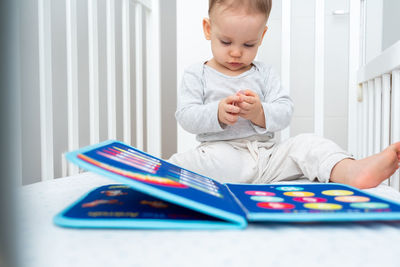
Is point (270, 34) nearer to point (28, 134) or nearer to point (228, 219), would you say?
point (28, 134)

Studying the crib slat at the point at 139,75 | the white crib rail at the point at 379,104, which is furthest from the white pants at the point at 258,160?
the crib slat at the point at 139,75

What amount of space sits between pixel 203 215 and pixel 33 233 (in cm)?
18

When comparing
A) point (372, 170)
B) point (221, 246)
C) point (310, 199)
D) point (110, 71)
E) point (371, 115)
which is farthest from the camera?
point (371, 115)

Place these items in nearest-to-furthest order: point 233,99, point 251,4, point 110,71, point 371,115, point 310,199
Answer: point 310,199, point 233,99, point 251,4, point 110,71, point 371,115

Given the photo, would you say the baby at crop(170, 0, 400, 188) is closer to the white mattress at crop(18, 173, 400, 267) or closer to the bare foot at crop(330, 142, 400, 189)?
the bare foot at crop(330, 142, 400, 189)

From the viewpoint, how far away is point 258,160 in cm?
86

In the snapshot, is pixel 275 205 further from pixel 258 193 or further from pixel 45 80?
pixel 45 80

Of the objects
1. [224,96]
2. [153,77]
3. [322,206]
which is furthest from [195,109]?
[322,206]

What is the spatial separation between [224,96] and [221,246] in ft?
2.22

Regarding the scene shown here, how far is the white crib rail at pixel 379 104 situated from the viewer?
32.9 inches

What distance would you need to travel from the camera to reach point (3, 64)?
0.12 m

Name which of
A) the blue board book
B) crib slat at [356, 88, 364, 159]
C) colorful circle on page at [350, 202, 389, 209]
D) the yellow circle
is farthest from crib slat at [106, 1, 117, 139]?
crib slat at [356, 88, 364, 159]

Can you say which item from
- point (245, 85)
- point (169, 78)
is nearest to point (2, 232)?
point (245, 85)

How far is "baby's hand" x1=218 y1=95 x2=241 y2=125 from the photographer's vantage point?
Answer: 30.0 inches
